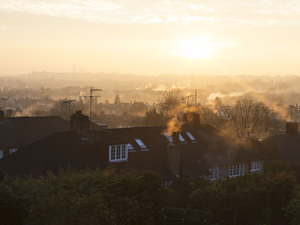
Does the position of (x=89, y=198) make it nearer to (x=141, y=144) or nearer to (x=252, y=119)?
(x=141, y=144)

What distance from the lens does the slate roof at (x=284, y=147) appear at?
54.1m

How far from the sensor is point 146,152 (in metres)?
44.0

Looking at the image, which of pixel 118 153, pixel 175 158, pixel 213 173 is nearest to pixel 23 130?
pixel 118 153

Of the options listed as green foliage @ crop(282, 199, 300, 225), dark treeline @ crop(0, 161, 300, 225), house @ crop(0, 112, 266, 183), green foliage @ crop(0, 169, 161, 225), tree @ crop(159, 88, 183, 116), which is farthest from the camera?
tree @ crop(159, 88, 183, 116)

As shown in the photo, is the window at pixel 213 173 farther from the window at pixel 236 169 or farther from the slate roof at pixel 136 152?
the window at pixel 236 169

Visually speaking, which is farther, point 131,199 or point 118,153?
point 118,153

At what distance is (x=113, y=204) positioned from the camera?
25.6 metres

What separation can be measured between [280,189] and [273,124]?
10263 cm

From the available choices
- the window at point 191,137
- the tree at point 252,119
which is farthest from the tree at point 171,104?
the window at point 191,137

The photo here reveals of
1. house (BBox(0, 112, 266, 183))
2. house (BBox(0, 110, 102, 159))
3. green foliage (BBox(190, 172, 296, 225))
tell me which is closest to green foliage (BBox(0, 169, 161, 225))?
green foliage (BBox(190, 172, 296, 225))

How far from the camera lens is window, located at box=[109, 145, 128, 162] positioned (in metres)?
39.7

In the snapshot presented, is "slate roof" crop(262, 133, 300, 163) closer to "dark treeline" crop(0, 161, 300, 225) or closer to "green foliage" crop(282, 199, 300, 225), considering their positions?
"dark treeline" crop(0, 161, 300, 225)

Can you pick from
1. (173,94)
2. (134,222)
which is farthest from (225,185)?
(173,94)

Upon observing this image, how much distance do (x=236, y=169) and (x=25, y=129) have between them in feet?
92.8
